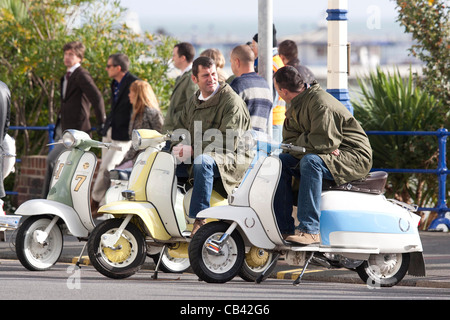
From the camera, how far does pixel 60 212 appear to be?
9.48m

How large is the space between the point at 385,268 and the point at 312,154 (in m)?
1.12

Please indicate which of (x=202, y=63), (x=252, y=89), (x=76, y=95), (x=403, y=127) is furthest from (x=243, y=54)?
(x=403, y=127)

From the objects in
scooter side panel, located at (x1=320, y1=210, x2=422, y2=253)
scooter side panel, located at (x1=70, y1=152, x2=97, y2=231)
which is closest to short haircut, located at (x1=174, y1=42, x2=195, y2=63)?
scooter side panel, located at (x1=70, y1=152, x2=97, y2=231)

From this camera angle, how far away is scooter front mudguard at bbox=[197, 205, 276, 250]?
862cm

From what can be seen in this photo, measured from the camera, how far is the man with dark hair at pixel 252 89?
10.2 metres

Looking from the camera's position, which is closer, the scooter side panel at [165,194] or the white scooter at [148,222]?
the white scooter at [148,222]

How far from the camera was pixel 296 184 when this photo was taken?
888cm

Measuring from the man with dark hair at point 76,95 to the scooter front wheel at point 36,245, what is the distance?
11.1 ft

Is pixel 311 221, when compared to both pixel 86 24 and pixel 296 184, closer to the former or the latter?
pixel 296 184

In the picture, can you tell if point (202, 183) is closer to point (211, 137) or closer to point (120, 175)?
point (211, 137)

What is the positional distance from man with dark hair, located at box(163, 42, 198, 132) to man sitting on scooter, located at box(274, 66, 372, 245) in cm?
184

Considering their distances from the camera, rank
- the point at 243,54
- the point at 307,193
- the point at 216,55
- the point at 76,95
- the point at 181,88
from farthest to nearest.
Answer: the point at 76,95 < the point at 216,55 < the point at 181,88 < the point at 243,54 < the point at 307,193

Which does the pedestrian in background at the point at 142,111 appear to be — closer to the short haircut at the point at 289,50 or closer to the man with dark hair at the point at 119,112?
the man with dark hair at the point at 119,112

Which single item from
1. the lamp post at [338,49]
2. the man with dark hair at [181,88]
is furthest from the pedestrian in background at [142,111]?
the lamp post at [338,49]
